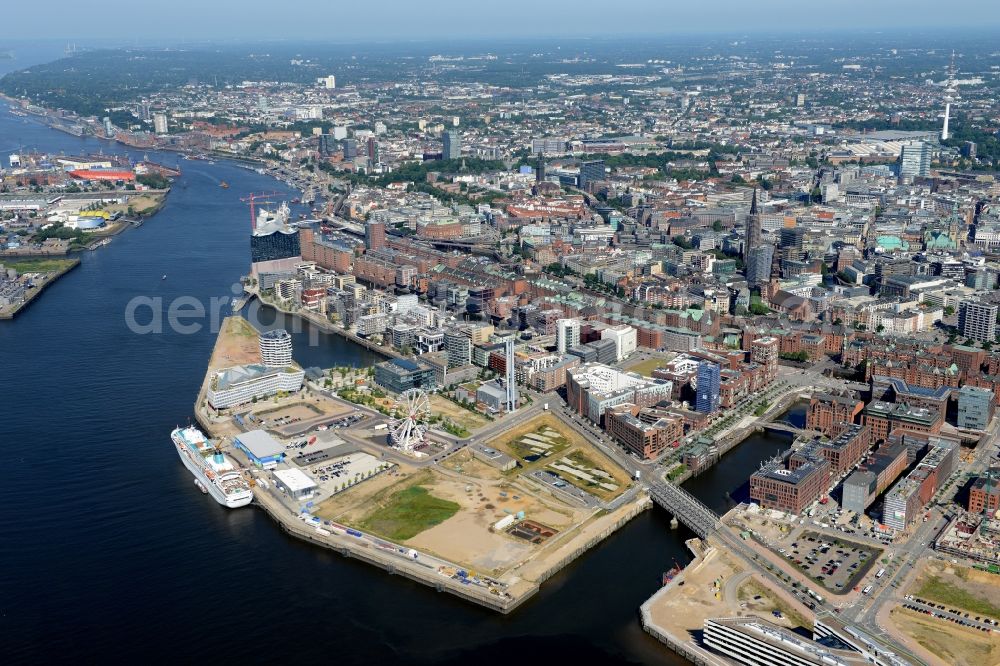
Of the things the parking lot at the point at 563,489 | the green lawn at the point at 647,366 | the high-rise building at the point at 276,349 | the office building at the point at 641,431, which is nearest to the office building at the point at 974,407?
the office building at the point at 641,431

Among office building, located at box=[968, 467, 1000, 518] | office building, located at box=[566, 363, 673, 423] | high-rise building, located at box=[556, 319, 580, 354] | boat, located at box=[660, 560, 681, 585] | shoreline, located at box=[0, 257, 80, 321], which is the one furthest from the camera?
shoreline, located at box=[0, 257, 80, 321]

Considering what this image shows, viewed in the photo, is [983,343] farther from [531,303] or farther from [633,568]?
[633,568]

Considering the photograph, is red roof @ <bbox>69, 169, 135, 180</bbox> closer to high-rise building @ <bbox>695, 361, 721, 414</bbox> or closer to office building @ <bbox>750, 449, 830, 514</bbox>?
high-rise building @ <bbox>695, 361, 721, 414</bbox>

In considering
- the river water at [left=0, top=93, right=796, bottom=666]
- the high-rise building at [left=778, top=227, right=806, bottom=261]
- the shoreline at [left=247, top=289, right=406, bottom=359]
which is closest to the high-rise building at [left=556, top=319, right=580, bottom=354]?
the shoreline at [left=247, top=289, right=406, bottom=359]

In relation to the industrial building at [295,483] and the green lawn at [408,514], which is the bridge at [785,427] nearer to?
the green lawn at [408,514]

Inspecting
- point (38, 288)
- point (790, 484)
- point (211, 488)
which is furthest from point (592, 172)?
point (211, 488)

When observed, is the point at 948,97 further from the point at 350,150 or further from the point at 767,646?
the point at 767,646

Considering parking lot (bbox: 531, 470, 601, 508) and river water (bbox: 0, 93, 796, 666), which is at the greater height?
parking lot (bbox: 531, 470, 601, 508)
